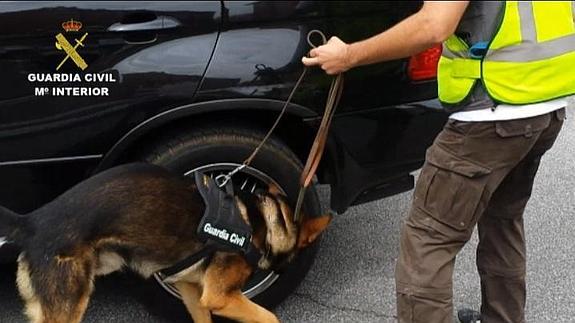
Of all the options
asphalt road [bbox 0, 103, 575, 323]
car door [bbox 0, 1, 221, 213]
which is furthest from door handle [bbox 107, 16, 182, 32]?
asphalt road [bbox 0, 103, 575, 323]

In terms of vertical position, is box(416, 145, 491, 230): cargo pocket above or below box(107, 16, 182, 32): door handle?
below

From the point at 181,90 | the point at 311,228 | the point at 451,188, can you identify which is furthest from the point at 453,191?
the point at 181,90

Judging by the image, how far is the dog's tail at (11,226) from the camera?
2547mm

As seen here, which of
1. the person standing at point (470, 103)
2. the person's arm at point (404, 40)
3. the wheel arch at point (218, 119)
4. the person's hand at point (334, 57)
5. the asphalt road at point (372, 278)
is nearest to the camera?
the person's arm at point (404, 40)

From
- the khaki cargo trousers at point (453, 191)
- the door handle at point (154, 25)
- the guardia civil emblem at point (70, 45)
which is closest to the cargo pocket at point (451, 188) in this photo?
the khaki cargo trousers at point (453, 191)

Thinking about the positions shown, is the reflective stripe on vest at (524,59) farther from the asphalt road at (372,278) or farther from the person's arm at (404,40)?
the asphalt road at (372,278)

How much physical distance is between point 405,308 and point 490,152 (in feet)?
2.12

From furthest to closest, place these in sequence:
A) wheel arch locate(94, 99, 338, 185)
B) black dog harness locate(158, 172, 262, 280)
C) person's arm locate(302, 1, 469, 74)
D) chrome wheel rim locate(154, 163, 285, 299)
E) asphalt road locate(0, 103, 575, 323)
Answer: asphalt road locate(0, 103, 575, 323) → chrome wheel rim locate(154, 163, 285, 299) → wheel arch locate(94, 99, 338, 185) → black dog harness locate(158, 172, 262, 280) → person's arm locate(302, 1, 469, 74)

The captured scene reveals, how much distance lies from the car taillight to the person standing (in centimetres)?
61

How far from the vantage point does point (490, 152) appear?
94.2 inches

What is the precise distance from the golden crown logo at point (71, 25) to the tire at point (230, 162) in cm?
57

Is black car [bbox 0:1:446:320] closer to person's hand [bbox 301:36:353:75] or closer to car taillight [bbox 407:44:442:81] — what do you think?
car taillight [bbox 407:44:442:81]

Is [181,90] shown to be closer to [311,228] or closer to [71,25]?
[71,25]

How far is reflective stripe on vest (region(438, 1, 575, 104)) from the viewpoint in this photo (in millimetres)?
2236
